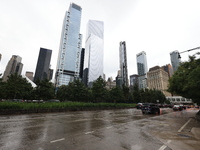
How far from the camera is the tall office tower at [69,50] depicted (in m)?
162

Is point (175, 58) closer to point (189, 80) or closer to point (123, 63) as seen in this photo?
point (189, 80)

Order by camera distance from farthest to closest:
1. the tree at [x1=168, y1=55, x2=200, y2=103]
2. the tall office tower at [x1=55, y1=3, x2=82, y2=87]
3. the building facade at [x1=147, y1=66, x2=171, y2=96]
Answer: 1. the tall office tower at [x1=55, y1=3, x2=82, y2=87]
2. the building facade at [x1=147, y1=66, x2=171, y2=96]
3. the tree at [x1=168, y1=55, x2=200, y2=103]

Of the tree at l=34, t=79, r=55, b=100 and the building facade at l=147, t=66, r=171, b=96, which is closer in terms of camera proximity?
the tree at l=34, t=79, r=55, b=100

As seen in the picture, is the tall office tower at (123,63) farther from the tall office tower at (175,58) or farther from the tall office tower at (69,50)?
the tall office tower at (175,58)

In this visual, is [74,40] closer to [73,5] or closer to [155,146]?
[73,5]

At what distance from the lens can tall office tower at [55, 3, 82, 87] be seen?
162250 mm

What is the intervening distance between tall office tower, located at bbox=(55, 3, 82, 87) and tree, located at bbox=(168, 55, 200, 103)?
153431 mm

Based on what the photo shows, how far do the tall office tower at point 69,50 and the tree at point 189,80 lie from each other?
153 m

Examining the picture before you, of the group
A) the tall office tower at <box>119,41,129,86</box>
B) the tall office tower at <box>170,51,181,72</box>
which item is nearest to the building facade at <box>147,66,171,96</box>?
the tall office tower at <box>119,41,129,86</box>

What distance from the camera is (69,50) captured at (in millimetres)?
172375

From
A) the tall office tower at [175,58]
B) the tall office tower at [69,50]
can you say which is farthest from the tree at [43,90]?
the tall office tower at [69,50]

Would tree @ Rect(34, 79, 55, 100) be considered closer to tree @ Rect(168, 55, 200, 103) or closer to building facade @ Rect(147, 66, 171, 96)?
tree @ Rect(168, 55, 200, 103)

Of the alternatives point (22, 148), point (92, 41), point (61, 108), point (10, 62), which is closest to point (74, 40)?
point (92, 41)

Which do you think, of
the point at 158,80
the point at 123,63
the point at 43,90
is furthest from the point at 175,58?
the point at 123,63
